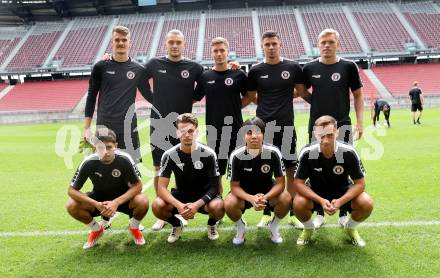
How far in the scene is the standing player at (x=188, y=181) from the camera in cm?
404

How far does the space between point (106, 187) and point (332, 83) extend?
9.22ft

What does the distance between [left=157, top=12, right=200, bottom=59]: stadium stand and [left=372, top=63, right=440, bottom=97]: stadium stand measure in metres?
16.9

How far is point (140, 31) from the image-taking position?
127 feet

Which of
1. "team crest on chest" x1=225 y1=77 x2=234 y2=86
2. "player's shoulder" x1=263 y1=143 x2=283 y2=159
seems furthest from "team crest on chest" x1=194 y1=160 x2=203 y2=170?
"team crest on chest" x1=225 y1=77 x2=234 y2=86

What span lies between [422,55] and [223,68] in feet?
113

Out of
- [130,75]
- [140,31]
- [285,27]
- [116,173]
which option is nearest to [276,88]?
[130,75]

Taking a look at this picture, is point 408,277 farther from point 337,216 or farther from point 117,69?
point 117,69

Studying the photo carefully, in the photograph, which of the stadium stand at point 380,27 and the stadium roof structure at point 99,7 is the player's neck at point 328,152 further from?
the stadium roof structure at point 99,7

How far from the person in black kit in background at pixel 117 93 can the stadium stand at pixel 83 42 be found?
3323 cm

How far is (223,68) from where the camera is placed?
15.2ft

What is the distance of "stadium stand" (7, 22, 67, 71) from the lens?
3578cm

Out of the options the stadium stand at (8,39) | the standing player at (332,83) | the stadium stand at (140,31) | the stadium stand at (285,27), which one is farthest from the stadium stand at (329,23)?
the standing player at (332,83)

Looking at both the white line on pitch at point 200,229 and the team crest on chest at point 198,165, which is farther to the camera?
the white line on pitch at point 200,229

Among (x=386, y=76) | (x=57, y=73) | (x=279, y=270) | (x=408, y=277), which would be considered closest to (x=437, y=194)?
(x=408, y=277)
